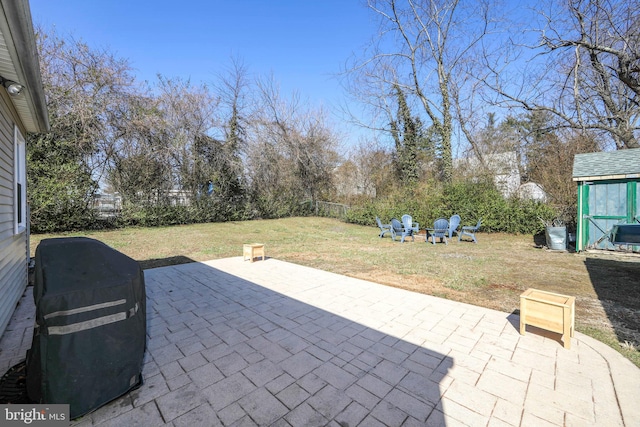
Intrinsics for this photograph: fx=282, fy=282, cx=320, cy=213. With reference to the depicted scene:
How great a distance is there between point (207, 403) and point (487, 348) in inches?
101

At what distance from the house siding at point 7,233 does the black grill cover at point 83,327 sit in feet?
6.68

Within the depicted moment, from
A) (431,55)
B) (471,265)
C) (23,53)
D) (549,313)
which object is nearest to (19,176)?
(23,53)

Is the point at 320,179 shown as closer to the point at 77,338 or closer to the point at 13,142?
the point at 13,142

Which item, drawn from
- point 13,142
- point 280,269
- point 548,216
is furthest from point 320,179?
point 13,142

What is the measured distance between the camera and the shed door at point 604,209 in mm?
7408

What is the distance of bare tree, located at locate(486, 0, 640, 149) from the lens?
32.6 ft

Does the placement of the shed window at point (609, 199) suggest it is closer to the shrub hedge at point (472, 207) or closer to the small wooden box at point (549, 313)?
the shrub hedge at point (472, 207)

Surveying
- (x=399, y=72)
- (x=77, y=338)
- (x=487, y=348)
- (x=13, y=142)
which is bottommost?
(x=487, y=348)

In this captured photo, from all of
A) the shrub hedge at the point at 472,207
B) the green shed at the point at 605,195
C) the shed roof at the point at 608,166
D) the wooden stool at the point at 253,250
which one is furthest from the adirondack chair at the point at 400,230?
the wooden stool at the point at 253,250

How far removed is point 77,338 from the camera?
5.54ft

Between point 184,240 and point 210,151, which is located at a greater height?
point 210,151

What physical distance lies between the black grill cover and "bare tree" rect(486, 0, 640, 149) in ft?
48.8

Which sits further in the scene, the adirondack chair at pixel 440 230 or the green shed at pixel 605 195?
the adirondack chair at pixel 440 230

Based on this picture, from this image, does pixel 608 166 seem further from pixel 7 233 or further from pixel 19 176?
pixel 19 176
